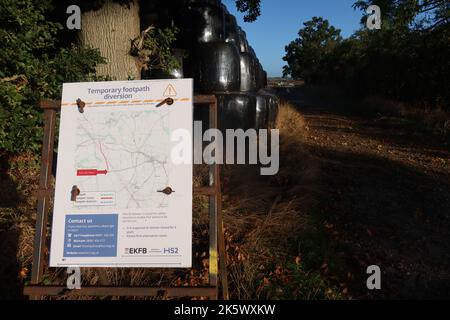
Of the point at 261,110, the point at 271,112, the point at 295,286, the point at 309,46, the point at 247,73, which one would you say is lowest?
the point at 295,286

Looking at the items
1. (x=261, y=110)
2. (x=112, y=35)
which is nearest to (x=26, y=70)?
(x=112, y=35)

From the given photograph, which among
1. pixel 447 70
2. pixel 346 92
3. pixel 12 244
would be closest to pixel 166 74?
pixel 12 244

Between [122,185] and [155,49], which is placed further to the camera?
[155,49]

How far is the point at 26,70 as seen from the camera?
474 centimetres

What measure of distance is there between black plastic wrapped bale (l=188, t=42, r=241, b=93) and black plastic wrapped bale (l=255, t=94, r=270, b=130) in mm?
648

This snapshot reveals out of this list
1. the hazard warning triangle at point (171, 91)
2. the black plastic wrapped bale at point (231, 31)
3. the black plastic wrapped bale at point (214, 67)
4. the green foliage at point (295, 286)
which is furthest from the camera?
the black plastic wrapped bale at point (231, 31)

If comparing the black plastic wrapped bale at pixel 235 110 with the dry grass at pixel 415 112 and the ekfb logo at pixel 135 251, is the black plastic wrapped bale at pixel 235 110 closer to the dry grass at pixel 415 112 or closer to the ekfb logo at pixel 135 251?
the ekfb logo at pixel 135 251

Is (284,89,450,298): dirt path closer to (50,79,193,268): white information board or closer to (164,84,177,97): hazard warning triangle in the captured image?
(50,79,193,268): white information board

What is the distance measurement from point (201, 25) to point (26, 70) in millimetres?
3382

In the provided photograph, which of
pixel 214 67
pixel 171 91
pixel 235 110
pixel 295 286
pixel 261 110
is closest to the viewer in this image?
pixel 171 91

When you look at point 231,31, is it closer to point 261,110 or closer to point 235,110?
point 261,110

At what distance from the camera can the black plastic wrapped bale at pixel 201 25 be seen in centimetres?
728

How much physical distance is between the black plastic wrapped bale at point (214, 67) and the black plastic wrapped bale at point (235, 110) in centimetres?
19

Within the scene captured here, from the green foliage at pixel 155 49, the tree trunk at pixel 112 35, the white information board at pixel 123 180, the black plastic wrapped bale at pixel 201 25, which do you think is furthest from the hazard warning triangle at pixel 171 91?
the black plastic wrapped bale at pixel 201 25
